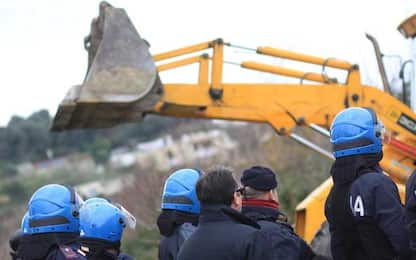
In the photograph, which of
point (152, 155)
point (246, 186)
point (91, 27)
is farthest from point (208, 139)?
point (246, 186)

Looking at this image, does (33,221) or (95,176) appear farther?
(95,176)

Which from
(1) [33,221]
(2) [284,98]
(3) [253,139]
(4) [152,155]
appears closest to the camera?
(1) [33,221]

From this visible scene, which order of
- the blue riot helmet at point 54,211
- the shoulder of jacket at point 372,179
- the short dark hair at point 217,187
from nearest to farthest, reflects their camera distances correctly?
the short dark hair at point 217,187 < the shoulder of jacket at point 372,179 < the blue riot helmet at point 54,211

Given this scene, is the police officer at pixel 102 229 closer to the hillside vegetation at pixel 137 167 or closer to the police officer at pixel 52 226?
the police officer at pixel 52 226

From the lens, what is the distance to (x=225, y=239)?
538 cm

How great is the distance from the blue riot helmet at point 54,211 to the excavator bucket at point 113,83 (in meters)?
4.46

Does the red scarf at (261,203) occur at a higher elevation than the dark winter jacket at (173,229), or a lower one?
higher

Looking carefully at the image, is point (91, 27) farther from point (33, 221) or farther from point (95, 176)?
point (95, 176)

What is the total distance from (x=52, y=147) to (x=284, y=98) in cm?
5937

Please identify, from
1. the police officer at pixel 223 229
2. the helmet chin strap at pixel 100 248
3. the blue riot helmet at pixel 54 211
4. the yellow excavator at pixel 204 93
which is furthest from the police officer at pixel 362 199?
the yellow excavator at pixel 204 93

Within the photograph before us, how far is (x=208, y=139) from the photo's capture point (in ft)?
212

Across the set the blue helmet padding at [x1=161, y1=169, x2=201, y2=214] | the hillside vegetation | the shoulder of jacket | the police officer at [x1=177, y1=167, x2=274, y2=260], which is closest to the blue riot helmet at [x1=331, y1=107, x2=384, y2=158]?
the shoulder of jacket

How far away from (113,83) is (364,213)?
5.58 meters

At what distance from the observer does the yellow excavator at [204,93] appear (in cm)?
1092
